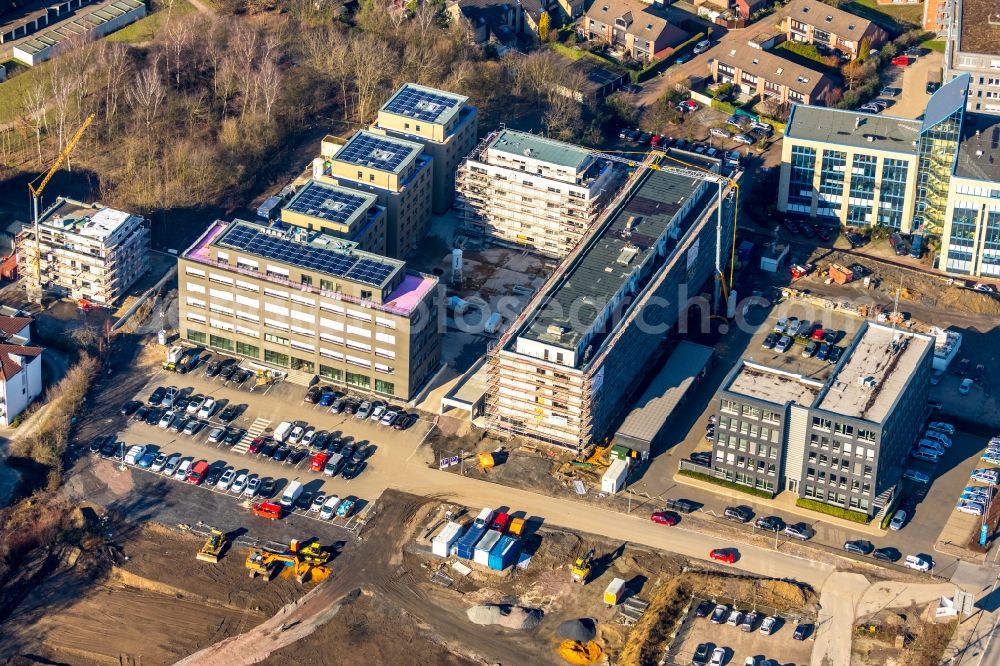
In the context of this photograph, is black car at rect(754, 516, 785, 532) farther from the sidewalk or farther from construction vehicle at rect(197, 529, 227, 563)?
construction vehicle at rect(197, 529, 227, 563)

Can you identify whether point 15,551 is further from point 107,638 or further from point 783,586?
point 783,586

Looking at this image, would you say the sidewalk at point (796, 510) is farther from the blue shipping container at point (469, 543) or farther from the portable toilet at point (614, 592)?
the blue shipping container at point (469, 543)

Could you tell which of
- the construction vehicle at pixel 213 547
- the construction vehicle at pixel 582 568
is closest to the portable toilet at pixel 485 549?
the construction vehicle at pixel 582 568

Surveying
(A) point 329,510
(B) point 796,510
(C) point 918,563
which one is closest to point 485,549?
(A) point 329,510

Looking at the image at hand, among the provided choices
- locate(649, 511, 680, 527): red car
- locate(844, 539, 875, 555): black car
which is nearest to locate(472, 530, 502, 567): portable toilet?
locate(649, 511, 680, 527): red car

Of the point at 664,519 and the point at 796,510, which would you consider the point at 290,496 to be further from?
the point at 796,510

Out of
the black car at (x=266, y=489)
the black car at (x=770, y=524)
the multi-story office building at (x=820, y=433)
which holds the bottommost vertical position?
the black car at (x=770, y=524)
